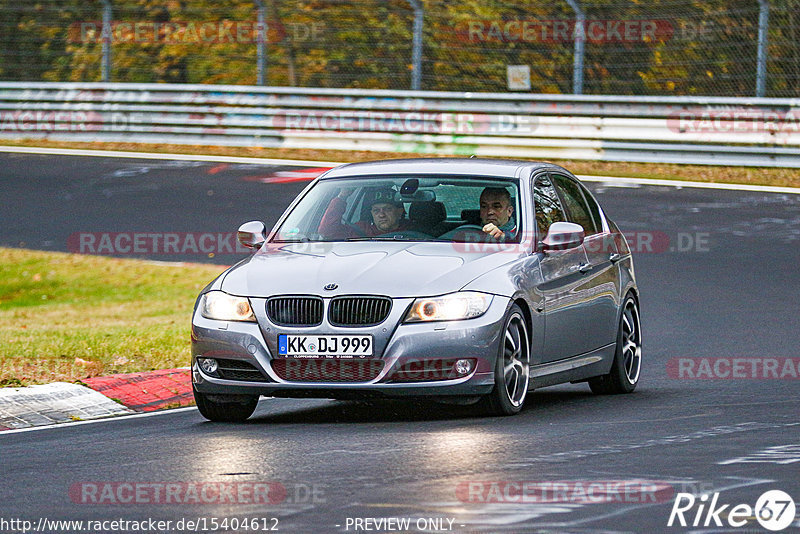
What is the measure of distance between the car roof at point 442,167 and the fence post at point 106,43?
65.1ft

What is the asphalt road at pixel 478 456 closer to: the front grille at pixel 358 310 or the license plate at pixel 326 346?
the license plate at pixel 326 346

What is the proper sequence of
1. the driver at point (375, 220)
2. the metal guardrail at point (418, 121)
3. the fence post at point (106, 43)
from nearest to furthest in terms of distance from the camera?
1. the driver at point (375, 220)
2. the metal guardrail at point (418, 121)
3. the fence post at point (106, 43)

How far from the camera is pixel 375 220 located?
34.4 ft

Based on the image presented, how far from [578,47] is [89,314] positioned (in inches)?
468

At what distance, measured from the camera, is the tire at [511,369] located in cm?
945

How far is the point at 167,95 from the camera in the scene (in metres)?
31.0

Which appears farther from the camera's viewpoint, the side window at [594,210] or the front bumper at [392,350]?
the side window at [594,210]

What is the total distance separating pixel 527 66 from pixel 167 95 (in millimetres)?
7202

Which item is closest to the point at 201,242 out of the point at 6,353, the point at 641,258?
the point at 641,258

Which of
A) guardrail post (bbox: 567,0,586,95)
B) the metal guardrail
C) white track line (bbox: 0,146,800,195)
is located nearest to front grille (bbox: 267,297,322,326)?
white track line (bbox: 0,146,800,195)

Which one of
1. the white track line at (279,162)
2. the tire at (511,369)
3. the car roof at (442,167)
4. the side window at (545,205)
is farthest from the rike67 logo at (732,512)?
the white track line at (279,162)

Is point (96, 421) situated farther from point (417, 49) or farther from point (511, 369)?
point (417, 49)

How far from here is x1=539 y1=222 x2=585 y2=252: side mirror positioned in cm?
1023

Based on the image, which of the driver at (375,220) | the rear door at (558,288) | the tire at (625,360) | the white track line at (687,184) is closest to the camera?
the rear door at (558,288)
